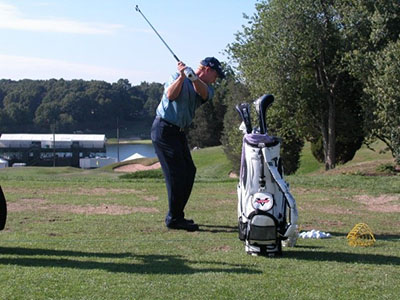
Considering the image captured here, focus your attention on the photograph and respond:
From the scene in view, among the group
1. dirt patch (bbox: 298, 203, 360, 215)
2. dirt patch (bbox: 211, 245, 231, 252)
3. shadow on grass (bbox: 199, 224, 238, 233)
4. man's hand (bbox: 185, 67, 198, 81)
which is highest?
man's hand (bbox: 185, 67, 198, 81)

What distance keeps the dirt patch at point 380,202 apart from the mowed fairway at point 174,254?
0.04 metres

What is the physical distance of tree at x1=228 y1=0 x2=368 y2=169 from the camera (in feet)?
96.8

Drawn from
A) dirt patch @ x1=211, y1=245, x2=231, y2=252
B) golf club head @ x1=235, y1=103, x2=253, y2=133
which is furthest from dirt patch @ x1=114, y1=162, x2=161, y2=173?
golf club head @ x1=235, y1=103, x2=253, y2=133

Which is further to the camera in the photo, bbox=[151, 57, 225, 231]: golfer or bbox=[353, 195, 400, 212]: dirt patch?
bbox=[353, 195, 400, 212]: dirt patch

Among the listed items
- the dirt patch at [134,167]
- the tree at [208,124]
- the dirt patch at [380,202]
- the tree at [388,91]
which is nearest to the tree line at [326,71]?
the tree at [388,91]

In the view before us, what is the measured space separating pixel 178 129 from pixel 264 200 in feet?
8.42

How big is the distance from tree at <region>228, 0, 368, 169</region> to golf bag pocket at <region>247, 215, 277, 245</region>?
22452mm

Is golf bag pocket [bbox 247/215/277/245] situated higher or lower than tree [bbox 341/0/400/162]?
lower

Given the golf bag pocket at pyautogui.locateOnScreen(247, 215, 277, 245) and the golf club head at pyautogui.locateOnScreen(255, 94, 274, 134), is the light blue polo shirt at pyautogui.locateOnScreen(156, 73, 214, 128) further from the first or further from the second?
the golf bag pocket at pyautogui.locateOnScreen(247, 215, 277, 245)

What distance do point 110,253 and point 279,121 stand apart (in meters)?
26.8

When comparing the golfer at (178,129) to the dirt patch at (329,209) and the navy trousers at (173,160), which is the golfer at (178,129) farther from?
the dirt patch at (329,209)

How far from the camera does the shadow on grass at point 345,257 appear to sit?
24.2 feet

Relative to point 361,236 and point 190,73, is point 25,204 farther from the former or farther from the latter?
point 361,236

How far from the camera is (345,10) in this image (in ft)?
92.2
